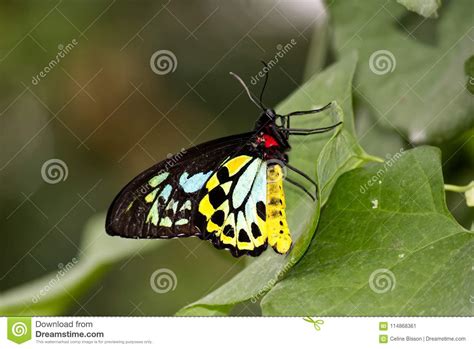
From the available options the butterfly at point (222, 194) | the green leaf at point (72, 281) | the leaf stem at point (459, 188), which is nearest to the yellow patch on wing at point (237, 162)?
the butterfly at point (222, 194)

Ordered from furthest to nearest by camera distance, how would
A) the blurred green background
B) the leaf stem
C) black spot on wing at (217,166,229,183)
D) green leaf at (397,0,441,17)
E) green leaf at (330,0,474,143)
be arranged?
1. the blurred green background
2. black spot on wing at (217,166,229,183)
3. green leaf at (330,0,474,143)
4. the leaf stem
5. green leaf at (397,0,441,17)

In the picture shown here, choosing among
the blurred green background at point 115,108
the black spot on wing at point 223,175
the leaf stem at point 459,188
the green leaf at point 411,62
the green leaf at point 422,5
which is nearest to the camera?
the green leaf at point 422,5

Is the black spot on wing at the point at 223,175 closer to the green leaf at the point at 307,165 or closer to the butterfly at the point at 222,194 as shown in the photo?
the butterfly at the point at 222,194

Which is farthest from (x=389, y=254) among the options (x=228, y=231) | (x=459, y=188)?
(x=228, y=231)

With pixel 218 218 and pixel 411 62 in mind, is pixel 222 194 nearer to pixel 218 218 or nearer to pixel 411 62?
pixel 218 218

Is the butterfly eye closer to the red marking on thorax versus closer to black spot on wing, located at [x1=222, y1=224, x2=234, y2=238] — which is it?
the red marking on thorax

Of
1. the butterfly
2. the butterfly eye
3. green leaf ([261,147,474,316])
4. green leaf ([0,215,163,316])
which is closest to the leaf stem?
green leaf ([261,147,474,316])
